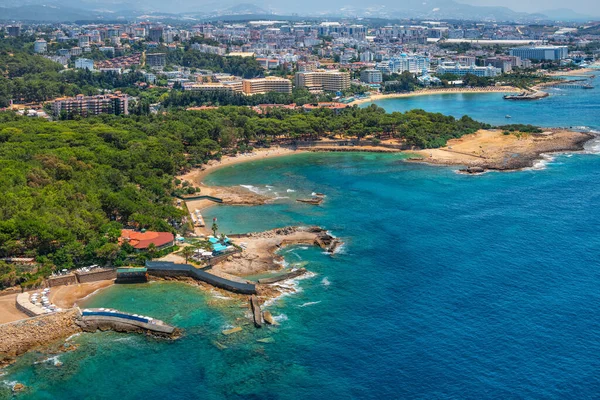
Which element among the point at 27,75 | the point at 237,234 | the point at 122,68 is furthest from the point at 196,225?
the point at 122,68

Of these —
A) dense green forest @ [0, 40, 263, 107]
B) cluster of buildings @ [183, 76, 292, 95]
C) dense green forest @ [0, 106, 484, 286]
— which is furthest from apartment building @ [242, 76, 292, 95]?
dense green forest @ [0, 106, 484, 286]

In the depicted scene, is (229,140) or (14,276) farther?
(229,140)

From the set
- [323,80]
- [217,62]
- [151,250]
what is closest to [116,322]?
[151,250]

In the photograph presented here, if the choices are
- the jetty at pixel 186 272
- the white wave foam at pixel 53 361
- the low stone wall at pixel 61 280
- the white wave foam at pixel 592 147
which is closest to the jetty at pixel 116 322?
the white wave foam at pixel 53 361

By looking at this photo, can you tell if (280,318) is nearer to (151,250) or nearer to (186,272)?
(186,272)

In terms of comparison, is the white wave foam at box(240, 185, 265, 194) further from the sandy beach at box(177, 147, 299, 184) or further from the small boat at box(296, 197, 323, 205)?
the sandy beach at box(177, 147, 299, 184)

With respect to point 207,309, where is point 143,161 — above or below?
above

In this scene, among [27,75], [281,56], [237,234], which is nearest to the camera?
[237,234]

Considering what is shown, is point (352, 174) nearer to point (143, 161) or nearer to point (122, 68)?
point (143, 161)
